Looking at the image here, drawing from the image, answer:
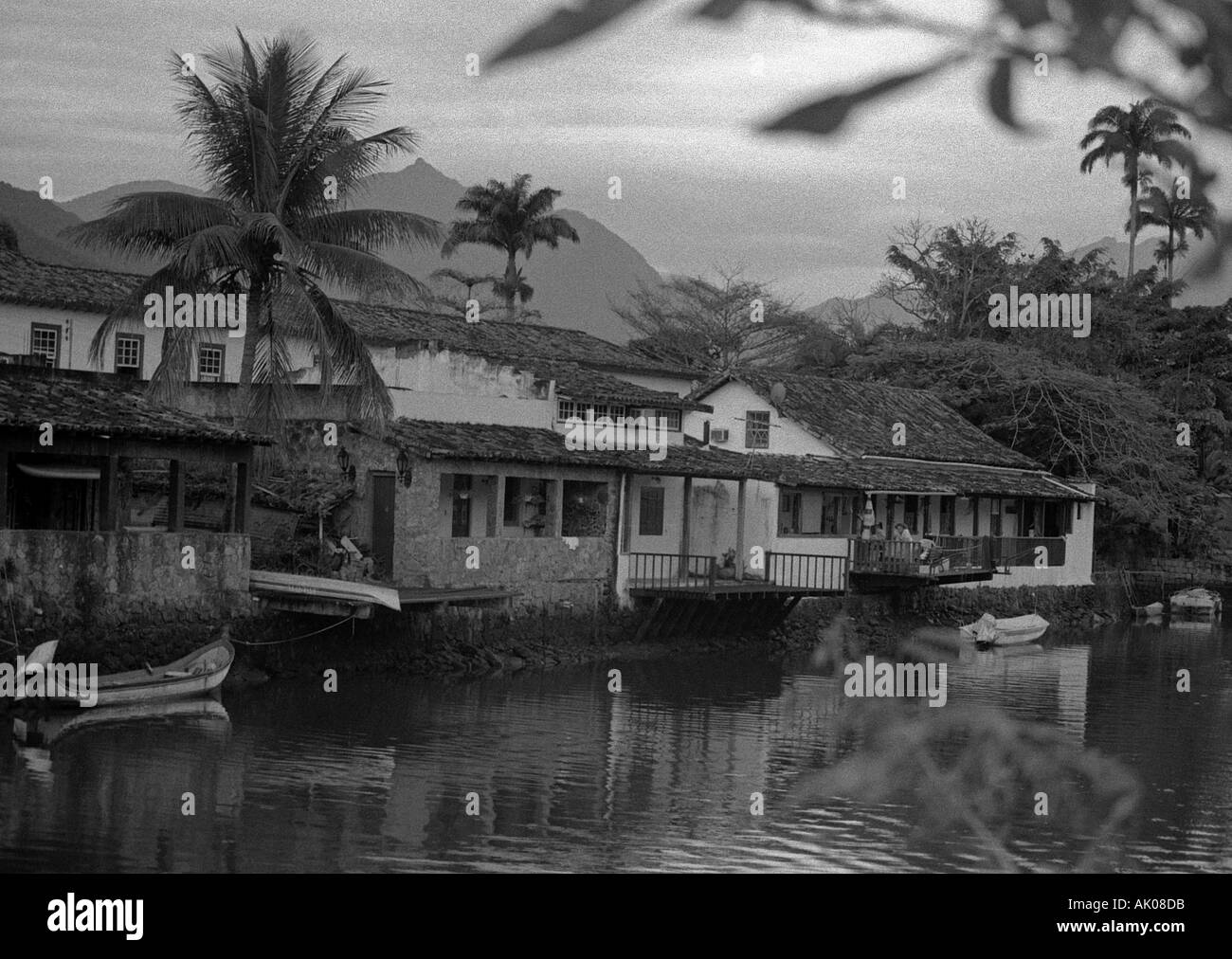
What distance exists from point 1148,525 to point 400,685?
92.5ft

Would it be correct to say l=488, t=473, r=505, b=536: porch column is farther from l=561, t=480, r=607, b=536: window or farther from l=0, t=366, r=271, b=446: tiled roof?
l=0, t=366, r=271, b=446: tiled roof

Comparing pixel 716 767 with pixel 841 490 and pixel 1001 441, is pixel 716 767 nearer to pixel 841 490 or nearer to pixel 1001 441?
pixel 841 490

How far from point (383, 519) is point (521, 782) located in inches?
386

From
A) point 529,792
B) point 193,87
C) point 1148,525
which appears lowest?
point 529,792

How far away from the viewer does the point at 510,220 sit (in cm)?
4494

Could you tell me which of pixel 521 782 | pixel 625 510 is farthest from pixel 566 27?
pixel 625 510

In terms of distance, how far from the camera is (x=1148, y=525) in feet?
140

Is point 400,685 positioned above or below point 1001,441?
below

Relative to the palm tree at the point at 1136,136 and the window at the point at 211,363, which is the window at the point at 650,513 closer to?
the window at the point at 211,363

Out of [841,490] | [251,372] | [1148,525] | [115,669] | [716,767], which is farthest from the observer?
[1148,525]

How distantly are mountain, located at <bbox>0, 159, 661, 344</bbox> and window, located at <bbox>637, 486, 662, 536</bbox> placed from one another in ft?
29.5

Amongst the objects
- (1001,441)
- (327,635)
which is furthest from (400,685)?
(1001,441)

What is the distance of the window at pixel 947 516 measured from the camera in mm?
37000

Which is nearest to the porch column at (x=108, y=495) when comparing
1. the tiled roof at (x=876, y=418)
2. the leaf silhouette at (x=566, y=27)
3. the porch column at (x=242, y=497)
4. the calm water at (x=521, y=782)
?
the porch column at (x=242, y=497)
